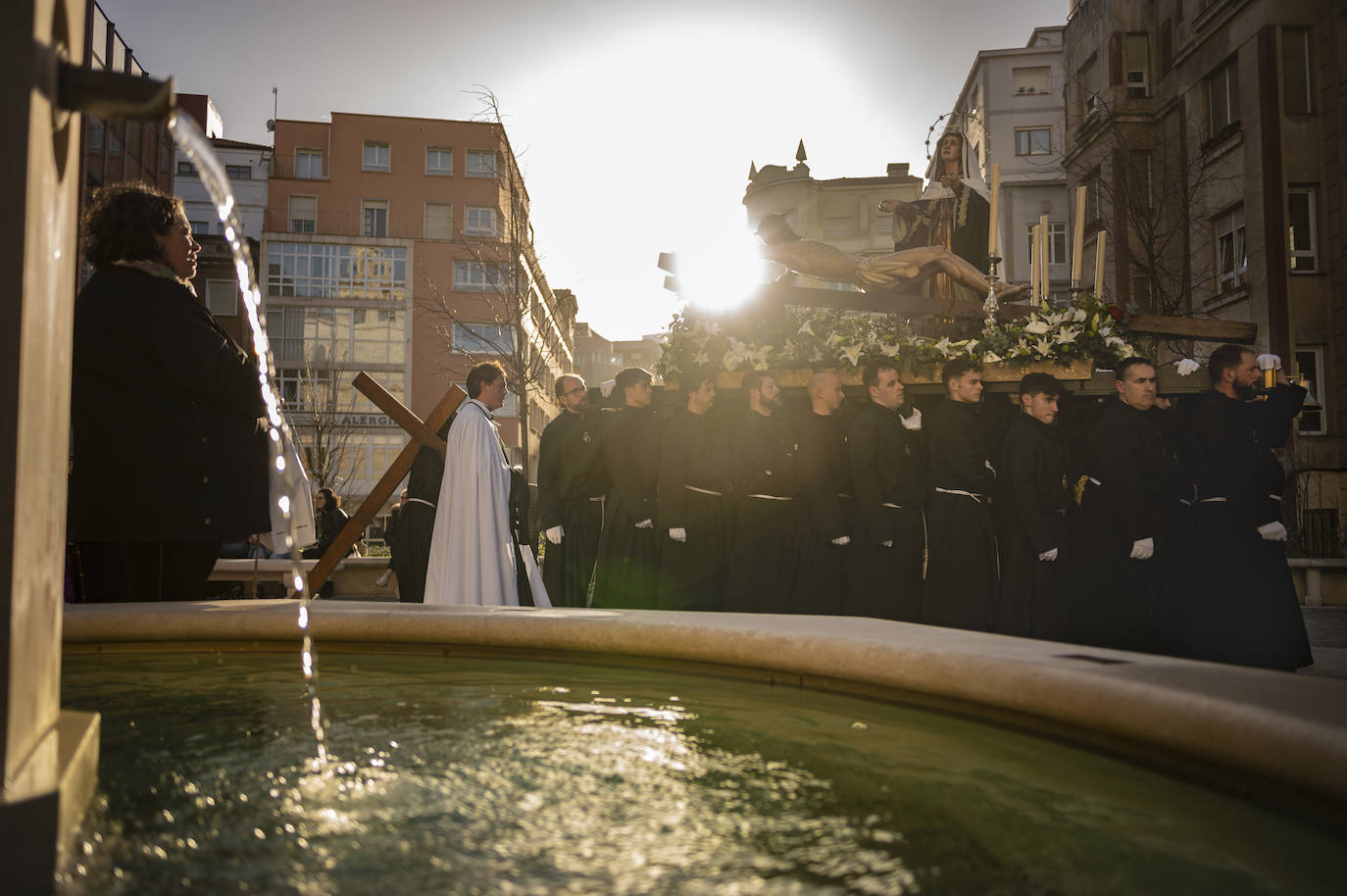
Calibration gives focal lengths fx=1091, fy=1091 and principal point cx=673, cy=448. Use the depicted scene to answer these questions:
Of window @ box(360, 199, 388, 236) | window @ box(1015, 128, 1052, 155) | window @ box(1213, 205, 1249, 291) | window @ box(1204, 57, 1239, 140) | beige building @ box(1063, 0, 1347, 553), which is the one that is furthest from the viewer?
window @ box(360, 199, 388, 236)

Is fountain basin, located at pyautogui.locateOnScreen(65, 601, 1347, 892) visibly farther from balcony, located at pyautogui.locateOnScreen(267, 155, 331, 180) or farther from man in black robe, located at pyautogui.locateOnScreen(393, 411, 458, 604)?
balcony, located at pyautogui.locateOnScreen(267, 155, 331, 180)

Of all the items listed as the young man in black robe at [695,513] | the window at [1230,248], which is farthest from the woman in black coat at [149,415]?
the window at [1230,248]

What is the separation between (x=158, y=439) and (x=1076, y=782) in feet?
12.4

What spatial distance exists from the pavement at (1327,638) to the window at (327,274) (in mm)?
51186

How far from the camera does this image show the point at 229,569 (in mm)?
12016

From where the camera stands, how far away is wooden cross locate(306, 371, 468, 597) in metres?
8.24

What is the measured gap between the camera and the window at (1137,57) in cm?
3241

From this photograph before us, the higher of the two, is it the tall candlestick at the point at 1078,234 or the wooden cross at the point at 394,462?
the tall candlestick at the point at 1078,234

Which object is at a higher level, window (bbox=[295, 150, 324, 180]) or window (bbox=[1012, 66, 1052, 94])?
window (bbox=[1012, 66, 1052, 94])

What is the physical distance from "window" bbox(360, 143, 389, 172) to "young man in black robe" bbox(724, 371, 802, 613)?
5572 cm

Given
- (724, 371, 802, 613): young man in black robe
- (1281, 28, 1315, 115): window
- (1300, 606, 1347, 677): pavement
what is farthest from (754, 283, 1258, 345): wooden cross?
(1281, 28, 1315, 115): window

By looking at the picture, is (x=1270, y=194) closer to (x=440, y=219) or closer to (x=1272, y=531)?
(x=1272, y=531)

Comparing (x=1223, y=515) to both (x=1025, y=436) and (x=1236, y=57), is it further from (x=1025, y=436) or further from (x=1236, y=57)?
(x=1236, y=57)

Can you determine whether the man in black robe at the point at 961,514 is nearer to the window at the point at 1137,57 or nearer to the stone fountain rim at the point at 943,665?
the stone fountain rim at the point at 943,665
